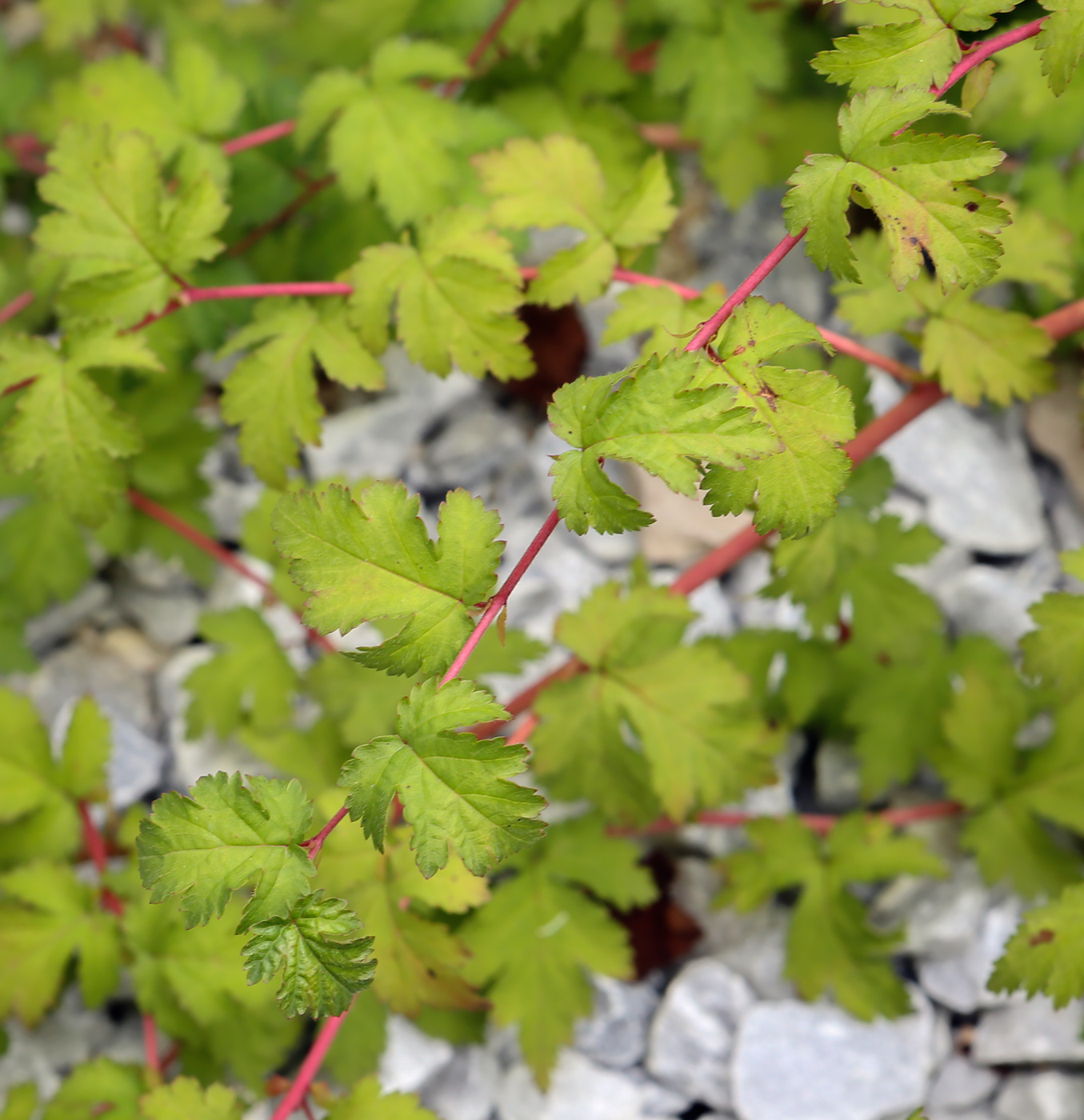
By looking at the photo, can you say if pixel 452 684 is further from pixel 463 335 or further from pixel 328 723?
pixel 328 723

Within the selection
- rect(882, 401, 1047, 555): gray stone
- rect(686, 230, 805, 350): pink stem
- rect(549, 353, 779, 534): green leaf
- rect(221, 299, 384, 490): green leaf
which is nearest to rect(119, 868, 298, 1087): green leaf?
rect(221, 299, 384, 490): green leaf

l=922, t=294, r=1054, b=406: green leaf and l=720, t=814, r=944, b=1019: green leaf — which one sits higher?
l=922, t=294, r=1054, b=406: green leaf

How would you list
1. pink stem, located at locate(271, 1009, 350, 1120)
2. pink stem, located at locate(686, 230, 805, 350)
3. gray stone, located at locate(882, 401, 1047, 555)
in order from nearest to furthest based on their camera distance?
pink stem, located at locate(686, 230, 805, 350)
pink stem, located at locate(271, 1009, 350, 1120)
gray stone, located at locate(882, 401, 1047, 555)

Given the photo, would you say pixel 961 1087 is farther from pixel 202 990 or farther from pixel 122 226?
pixel 122 226

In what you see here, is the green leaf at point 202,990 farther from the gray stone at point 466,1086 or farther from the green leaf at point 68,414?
the green leaf at point 68,414

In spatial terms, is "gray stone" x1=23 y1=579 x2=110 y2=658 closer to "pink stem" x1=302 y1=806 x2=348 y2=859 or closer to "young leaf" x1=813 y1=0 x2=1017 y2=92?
"pink stem" x1=302 y1=806 x2=348 y2=859

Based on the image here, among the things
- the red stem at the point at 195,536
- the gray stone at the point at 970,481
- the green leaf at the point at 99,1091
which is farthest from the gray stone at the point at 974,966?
the green leaf at the point at 99,1091
